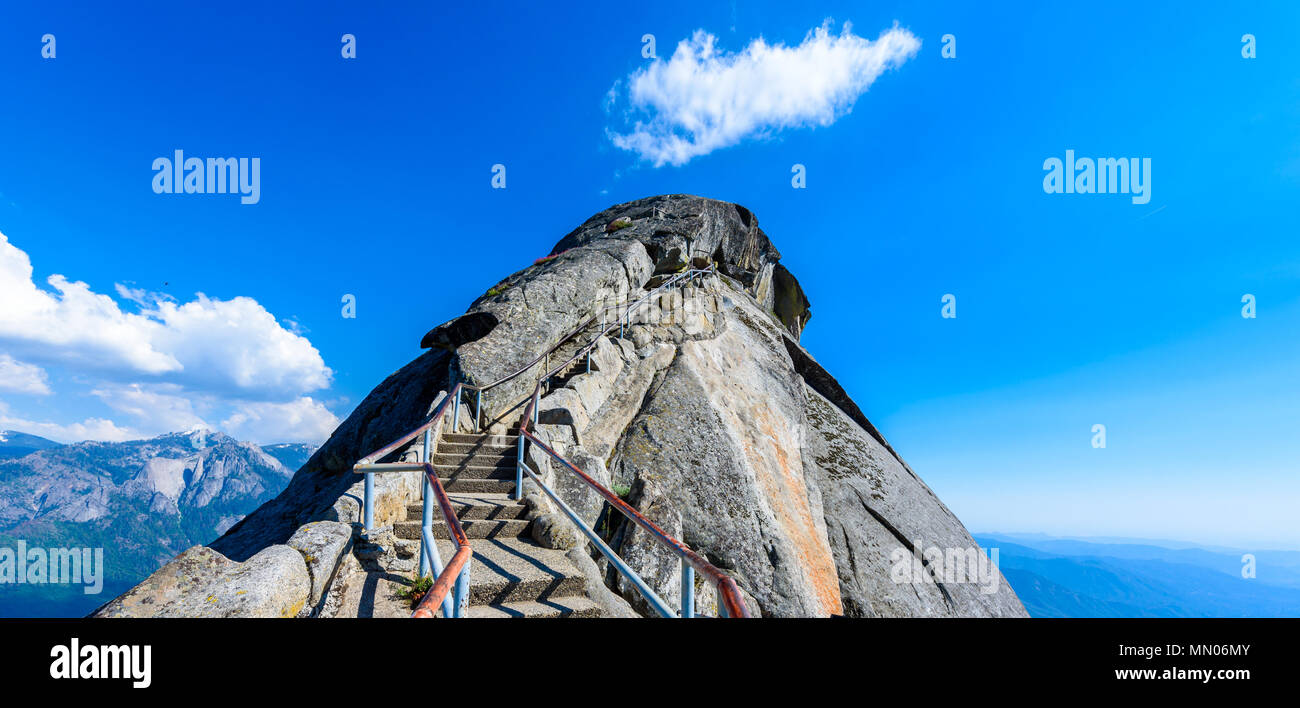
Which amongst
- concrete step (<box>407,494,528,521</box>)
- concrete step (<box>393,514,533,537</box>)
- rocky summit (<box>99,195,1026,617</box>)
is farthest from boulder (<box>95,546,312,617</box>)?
concrete step (<box>407,494,528,521</box>)

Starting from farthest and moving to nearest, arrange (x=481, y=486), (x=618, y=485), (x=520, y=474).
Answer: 1. (x=618, y=485)
2. (x=481, y=486)
3. (x=520, y=474)

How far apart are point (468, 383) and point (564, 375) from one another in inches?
105

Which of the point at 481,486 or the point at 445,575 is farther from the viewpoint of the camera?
the point at 481,486

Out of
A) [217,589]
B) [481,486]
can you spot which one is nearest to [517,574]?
[217,589]

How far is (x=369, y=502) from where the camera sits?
636cm

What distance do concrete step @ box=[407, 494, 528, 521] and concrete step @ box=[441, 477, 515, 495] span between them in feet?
1.89

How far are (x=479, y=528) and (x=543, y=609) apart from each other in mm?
2395

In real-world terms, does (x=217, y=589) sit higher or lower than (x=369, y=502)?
lower

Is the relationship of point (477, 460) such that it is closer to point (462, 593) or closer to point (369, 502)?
point (369, 502)

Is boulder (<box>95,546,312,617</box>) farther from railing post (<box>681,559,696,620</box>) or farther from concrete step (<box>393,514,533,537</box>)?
railing post (<box>681,559,696,620</box>)

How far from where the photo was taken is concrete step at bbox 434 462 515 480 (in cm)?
949

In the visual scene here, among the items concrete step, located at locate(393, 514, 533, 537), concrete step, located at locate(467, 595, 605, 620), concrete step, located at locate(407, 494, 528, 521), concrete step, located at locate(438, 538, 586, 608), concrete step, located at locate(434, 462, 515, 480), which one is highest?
concrete step, located at locate(434, 462, 515, 480)
